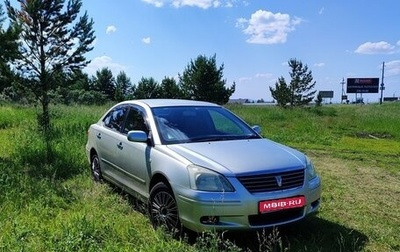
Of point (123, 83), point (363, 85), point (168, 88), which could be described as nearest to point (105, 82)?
point (123, 83)

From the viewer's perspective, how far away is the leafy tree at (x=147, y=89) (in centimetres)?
6700

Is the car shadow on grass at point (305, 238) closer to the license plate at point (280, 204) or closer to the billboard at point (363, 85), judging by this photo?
the license plate at point (280, 204)

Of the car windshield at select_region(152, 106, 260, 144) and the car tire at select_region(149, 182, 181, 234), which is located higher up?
the car windshield at select_region(152, 106, 260, 144)

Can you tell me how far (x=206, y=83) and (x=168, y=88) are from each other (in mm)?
14875

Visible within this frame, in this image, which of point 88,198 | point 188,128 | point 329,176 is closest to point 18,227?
point 88,198

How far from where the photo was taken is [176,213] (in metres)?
4.31

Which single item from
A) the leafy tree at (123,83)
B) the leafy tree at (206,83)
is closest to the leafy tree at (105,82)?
the leafy tree at (123,83)

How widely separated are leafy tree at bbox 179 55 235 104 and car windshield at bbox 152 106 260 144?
144 ft

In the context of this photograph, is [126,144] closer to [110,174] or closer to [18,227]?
[110,174]

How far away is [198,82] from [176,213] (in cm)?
4655

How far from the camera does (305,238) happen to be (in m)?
4.60

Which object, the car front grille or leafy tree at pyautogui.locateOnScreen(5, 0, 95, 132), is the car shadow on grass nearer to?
the car front grille

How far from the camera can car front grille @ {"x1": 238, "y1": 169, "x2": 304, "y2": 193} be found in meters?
3.99

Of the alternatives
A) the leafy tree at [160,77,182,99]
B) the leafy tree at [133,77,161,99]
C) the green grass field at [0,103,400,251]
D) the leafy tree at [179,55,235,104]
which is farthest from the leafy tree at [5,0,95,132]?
the leafy tree at [133,77,161,99]
